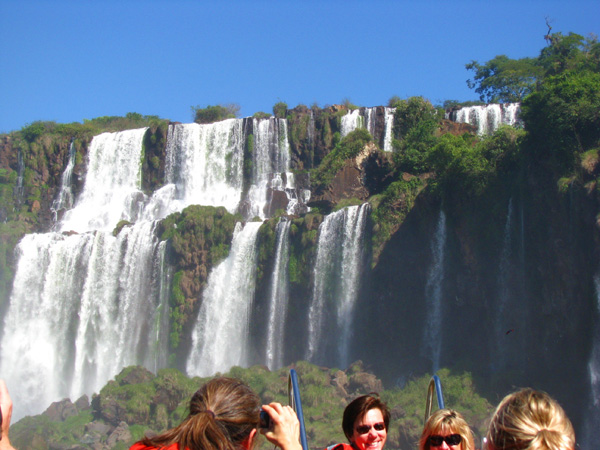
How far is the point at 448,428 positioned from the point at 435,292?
79.4ft

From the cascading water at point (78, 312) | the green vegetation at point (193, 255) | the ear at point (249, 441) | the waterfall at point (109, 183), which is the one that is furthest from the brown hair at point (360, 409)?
the waterfall at point (109, 183)

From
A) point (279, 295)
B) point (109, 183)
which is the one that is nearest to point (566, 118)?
point (279, 295)

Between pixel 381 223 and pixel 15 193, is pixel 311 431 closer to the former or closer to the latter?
pixel 381 223

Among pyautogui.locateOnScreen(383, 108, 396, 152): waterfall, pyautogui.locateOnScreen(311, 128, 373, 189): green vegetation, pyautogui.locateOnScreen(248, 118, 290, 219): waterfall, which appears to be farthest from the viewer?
pyautogui.locateOnScreen(248, 118, 290, 219): waterfall

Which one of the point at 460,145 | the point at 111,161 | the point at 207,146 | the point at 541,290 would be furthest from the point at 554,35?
the point at 111,161

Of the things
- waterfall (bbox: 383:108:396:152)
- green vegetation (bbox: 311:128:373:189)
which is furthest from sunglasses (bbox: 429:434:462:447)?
waterfall (bbox: 383:108:396:152)

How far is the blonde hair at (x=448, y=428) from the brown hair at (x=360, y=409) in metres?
0.32

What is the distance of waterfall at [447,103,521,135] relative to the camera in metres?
36.8

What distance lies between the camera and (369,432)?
3330 millimetres

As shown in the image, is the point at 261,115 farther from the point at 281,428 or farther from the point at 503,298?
the point at 281,428

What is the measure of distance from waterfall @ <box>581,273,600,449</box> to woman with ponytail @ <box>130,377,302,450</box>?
63.4 ft

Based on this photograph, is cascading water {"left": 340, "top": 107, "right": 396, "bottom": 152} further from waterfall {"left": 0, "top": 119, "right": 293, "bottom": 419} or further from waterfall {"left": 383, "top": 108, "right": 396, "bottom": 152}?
waterfall {"left": 0, "top": 119, "right": 293, "bottom": 419}

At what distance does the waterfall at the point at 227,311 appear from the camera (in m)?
32.4

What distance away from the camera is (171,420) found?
81.2 ft
